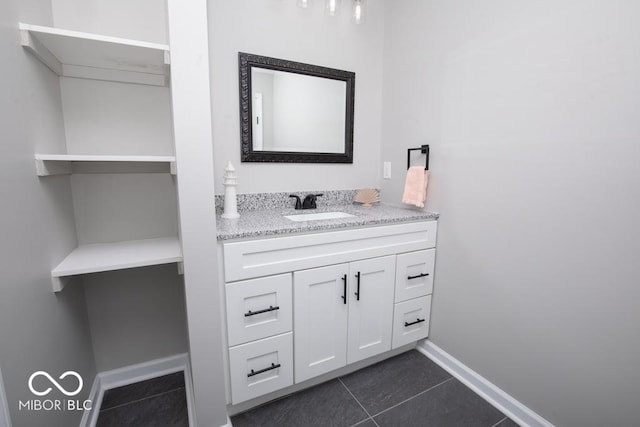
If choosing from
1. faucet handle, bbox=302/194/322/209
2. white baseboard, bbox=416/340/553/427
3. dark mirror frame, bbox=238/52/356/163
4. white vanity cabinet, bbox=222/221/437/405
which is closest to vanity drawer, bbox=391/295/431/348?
white vanity cabinet, bbox=222/221/437/405

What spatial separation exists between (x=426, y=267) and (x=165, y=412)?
1.56m

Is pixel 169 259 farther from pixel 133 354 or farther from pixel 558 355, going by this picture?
pixel 558 355

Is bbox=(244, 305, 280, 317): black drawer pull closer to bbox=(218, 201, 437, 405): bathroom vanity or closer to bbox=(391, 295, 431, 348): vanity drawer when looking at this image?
bbox=(218, 201, 437, 405): bathroom vanity

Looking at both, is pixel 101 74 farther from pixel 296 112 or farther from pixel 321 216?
pixel 321 216

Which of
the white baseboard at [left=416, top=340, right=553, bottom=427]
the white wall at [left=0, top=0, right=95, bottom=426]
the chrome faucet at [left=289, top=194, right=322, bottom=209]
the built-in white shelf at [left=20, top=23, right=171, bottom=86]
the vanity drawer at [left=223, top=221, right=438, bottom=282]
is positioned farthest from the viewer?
the chrome faucet at [left=289, top=194, right=322, bottom=209]

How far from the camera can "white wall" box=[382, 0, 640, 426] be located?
105 centimetres

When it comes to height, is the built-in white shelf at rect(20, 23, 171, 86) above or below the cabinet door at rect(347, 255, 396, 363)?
above

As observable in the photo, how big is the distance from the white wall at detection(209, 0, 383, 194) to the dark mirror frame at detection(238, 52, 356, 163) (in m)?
0.04

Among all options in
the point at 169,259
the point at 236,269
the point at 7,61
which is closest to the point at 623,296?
the point at 236,269

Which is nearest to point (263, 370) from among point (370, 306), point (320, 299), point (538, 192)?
point (320, 299)

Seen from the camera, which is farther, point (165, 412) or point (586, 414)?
point (165, 412)

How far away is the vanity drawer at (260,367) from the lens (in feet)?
4.26

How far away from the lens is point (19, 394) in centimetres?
81

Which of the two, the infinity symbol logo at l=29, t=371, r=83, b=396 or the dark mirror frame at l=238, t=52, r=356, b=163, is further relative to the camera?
the dark mirror frame at l=238, t=52, r=356, b=163
